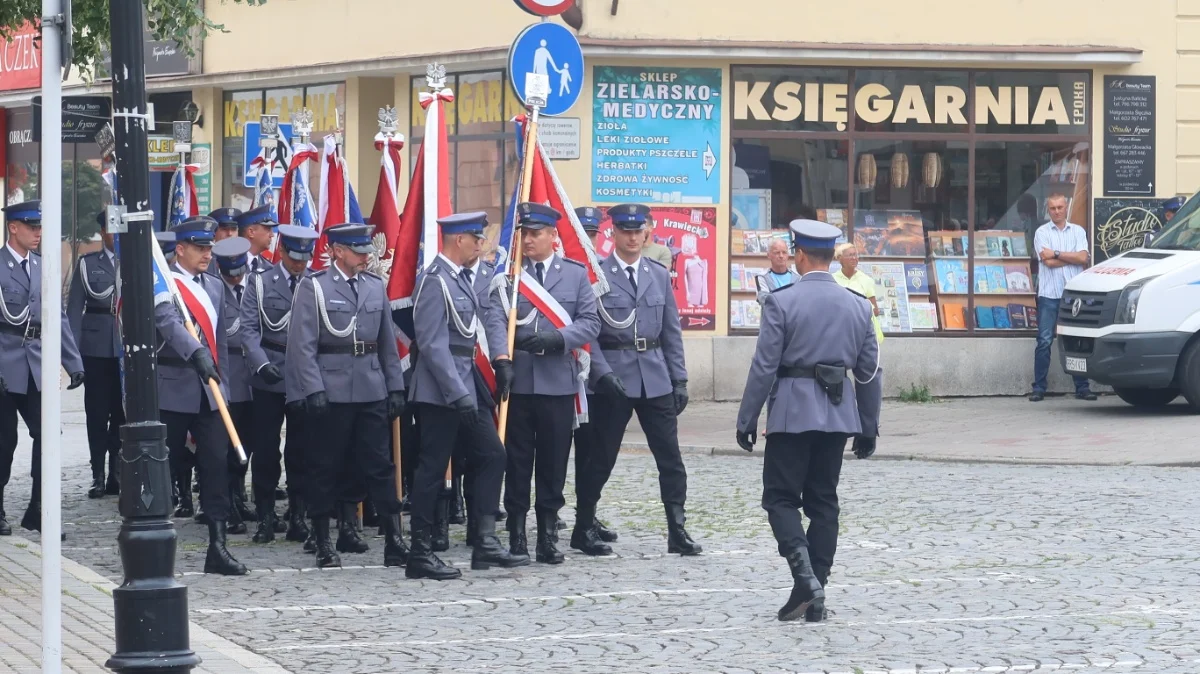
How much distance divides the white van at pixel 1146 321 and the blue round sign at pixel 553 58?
19.8 feet

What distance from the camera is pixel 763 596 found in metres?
9.23

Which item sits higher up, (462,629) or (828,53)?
(828,53)

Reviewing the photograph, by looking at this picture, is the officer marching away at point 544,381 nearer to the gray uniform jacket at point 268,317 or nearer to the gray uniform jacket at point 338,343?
the gray uniform jacket at point 338,343

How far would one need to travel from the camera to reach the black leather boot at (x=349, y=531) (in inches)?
427

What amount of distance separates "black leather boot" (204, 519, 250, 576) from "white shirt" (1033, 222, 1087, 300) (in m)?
11.1

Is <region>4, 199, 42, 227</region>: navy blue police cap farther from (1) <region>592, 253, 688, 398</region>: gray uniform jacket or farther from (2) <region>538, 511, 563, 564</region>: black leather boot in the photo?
(2) <region>538, 511, 563, 564</region>: black leather boot

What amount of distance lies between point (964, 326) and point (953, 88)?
2.49 metres

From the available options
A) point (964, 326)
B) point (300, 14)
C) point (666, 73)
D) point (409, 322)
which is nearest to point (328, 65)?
point (300, 14)

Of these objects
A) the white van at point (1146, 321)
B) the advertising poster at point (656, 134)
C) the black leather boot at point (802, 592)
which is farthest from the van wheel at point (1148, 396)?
the black leather boot at point (802, 592)

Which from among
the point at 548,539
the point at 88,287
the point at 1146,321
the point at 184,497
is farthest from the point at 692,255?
the point at 548,539

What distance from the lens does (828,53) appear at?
62.0ft

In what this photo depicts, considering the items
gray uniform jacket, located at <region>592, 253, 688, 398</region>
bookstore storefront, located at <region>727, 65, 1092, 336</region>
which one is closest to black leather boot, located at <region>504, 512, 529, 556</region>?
gray uniform jacket, located at <region>592, 253, 688, 398</region>

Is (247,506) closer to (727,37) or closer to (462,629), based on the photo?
(462,629)

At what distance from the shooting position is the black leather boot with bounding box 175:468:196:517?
12.5 meters
